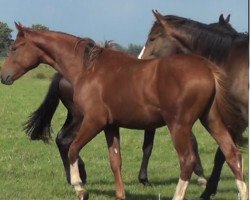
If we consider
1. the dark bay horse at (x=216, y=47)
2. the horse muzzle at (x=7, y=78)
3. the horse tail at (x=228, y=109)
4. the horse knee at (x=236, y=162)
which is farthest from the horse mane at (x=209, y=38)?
the horse muzzle at (x=7, y=78)

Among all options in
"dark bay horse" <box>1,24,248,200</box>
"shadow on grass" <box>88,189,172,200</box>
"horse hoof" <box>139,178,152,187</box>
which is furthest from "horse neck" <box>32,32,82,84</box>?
"horse hoof" <box>139,178,152,187</box>

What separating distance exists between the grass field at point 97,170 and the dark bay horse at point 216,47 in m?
1.07

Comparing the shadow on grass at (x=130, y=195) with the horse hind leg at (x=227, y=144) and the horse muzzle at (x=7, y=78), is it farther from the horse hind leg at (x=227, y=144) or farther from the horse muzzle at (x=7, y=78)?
the horse muzzle at (x=7, y=78)

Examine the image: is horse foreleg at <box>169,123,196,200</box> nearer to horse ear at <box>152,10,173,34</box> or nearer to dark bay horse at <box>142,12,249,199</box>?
dark bay horse at <box>142,12,249,199</box>

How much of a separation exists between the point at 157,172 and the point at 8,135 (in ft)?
17.3

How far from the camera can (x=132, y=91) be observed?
6332 millimetres

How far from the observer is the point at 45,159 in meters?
10.8

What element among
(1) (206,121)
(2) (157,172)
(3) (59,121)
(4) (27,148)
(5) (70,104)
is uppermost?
(1) (206,121)

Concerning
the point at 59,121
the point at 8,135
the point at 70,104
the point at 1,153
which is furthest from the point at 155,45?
the point at 59,121

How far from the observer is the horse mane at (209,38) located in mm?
7117

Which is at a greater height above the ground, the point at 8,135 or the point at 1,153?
the point at 1,153

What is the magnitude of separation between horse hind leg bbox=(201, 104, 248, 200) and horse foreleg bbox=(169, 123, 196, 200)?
45 centimetres

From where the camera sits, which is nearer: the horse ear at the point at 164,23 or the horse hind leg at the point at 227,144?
the horse hind leg at the point at 227,144

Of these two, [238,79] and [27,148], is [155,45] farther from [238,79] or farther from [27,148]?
[27,148]
